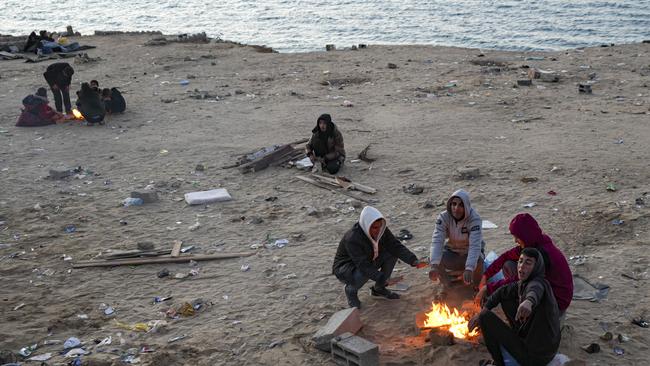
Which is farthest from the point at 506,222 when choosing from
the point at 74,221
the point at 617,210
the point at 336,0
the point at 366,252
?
the point at 336,0

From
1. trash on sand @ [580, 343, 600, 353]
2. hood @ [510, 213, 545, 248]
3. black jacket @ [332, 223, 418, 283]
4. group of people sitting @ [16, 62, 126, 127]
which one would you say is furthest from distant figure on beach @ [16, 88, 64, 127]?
trash on sand @ [580, 343, 600, 353]

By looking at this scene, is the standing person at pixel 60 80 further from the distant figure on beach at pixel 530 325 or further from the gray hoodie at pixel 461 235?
the distant figure on beach at pixel 530 325

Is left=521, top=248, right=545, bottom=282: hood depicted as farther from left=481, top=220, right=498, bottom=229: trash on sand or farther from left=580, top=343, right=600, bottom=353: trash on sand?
left=481, top=220, right=498, bottom=229: trash on sand

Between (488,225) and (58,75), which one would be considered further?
(58,75)

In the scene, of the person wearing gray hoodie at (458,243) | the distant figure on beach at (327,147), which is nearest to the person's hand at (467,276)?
the person wearing gray hoodie at (458,243)

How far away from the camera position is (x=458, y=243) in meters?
6.63

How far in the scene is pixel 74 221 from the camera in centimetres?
920

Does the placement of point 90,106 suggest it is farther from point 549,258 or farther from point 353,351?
point 549,258

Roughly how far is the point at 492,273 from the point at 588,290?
1192 mm

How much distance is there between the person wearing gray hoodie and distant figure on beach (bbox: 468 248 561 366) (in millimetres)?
1199

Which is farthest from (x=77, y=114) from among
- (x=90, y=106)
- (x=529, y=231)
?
(x=529, y=231)

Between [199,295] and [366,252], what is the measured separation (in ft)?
6.20

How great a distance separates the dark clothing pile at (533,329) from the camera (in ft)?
16.2

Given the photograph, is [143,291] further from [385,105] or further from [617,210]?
[385,105]
